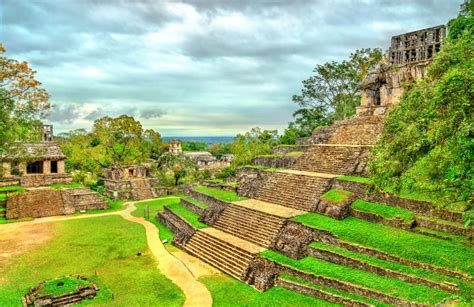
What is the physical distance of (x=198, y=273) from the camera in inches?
540

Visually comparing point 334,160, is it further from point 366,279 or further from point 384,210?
point 366,279

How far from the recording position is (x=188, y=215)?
20172 mm

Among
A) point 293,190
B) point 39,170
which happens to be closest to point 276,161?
point 293,190

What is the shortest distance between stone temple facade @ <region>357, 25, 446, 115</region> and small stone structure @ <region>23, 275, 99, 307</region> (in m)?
20.9

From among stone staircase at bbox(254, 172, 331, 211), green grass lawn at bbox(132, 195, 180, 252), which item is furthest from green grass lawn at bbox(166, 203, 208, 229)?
stone staircase at bbox(254, 172, 331, 211)

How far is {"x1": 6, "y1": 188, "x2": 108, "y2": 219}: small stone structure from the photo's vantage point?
23.6 m

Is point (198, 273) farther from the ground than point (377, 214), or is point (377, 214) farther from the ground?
point (377, 214)

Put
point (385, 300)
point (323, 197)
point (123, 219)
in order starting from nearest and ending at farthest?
point (385, 300) → point (323, 197) → point (123, 219)

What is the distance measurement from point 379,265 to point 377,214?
300 cm

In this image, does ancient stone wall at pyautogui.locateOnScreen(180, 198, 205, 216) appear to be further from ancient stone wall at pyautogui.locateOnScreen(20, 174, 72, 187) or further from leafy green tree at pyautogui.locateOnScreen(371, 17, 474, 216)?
ancient stone wall at pyautogui.locateOnScreen(20, 174, 72, 187)

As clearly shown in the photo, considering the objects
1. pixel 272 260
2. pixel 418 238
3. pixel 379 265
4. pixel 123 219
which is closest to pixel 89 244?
pixel 123 219

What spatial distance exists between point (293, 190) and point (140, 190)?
60.1 ft

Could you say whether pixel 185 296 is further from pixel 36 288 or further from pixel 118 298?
pixel 36 288

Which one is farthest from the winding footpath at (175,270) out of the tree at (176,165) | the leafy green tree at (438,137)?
the tree at (176,165)
